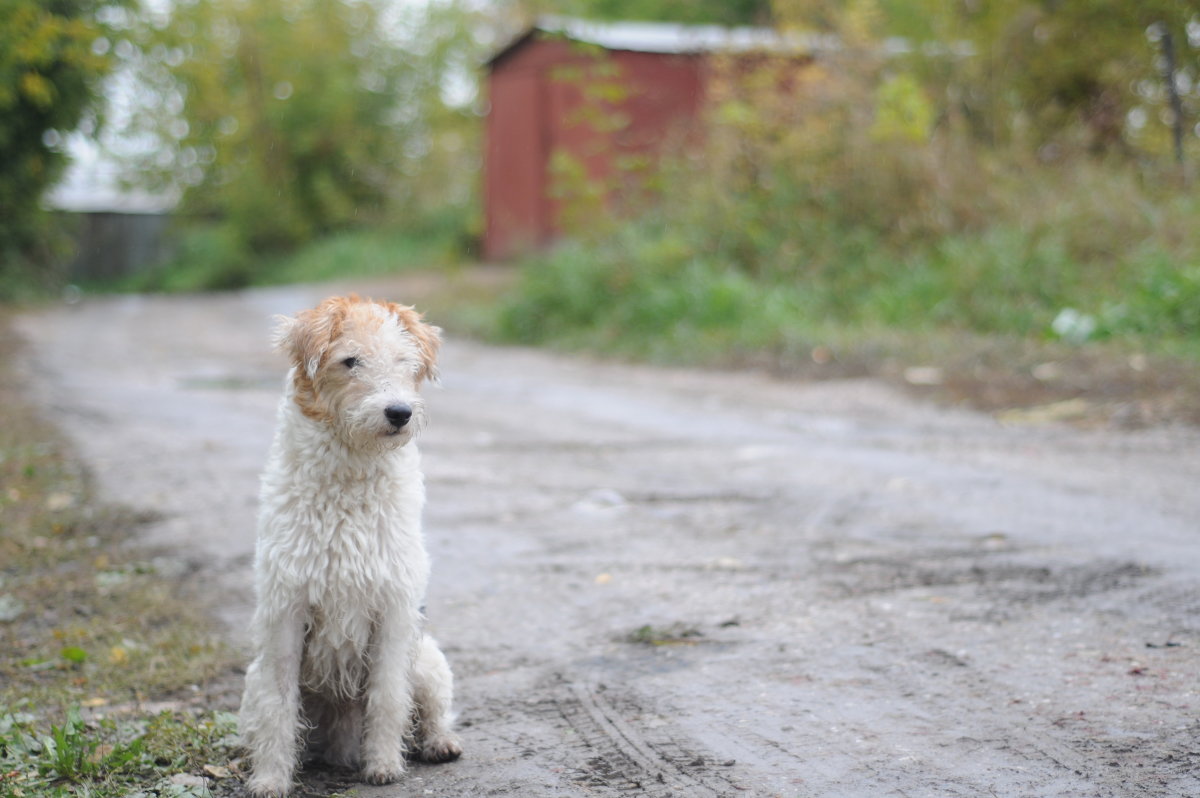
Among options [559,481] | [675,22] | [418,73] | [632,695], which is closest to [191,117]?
[418,73]

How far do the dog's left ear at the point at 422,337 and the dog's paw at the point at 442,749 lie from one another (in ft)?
3.69

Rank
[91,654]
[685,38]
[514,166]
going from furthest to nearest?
[514,166] < [685,38] < [91,654]

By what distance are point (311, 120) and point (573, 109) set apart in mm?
14208

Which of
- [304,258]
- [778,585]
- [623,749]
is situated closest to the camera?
[623,749]

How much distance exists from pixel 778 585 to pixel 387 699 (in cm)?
217

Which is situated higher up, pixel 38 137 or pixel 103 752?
pixel 38 137

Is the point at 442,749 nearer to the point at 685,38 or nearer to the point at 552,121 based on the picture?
the point at 685,38

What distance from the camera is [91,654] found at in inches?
176

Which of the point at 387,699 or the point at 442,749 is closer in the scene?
the point at 387,699

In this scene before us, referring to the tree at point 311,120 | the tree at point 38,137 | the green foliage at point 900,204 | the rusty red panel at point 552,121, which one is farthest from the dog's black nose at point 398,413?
the tree at point 311,120

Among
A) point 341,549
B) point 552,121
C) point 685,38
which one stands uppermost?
point 685,38

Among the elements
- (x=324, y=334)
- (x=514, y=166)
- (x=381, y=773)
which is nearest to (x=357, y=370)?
(x=324, y=334)

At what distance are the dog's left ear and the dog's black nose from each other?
282mm

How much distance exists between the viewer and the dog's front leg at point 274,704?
3.31 meters
